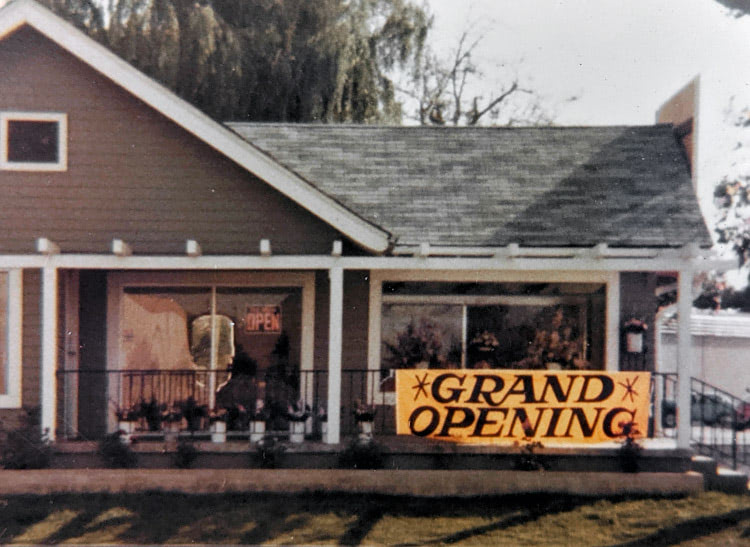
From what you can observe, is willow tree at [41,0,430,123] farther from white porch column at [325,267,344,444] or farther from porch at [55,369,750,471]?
white porch column at [325,267,344,444]

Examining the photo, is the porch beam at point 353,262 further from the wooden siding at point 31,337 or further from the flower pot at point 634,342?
the flower pot at point 634,342

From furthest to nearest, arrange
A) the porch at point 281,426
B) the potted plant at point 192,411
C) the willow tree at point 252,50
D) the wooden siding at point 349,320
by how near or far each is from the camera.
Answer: the willow tree at point 252,50 < the wooden siding at point 349,320 < the potted plant at point 192,411 < the porch at point 281,426

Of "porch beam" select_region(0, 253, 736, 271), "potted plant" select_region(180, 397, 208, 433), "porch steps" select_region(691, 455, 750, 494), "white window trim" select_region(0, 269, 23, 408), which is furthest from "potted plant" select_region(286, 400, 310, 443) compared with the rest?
"porch steps" select_region(691, 455, 750, 494)

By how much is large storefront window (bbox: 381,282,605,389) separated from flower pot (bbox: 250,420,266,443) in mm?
2107

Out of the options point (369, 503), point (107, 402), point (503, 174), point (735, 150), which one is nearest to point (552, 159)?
point (503, 174)

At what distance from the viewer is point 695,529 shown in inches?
318

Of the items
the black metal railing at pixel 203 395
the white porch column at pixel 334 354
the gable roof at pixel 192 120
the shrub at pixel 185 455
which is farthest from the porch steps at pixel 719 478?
the shrub at pixel 185 455

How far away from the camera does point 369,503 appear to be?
8789mm

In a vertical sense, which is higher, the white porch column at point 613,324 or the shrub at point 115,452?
the white porch column at point 613,324

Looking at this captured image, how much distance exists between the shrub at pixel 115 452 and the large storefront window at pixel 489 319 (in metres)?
3.63

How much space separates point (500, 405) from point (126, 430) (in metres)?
4.57

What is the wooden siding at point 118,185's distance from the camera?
9688 mm

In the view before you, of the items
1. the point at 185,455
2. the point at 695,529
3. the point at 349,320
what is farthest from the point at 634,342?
the point at 185,455

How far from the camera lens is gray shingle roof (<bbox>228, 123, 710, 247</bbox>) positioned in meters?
10.6
